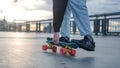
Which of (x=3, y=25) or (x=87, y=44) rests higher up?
(x=3, y=25)

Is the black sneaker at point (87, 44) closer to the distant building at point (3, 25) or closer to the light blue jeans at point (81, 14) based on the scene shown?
the light blue jeans at point (81, 14)

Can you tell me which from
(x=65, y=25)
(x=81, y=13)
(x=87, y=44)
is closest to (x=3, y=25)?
(x=65, y=25)

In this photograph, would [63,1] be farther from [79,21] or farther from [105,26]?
[105,26]

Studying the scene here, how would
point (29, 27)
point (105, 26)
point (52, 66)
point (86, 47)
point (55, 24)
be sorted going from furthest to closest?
1. point (29, 27)
2. point (105, 26)
3. point (55, 24)
4. point (86, 47)
5. point (52, 66)

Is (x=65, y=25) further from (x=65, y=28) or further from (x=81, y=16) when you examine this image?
(x=81, y=16)

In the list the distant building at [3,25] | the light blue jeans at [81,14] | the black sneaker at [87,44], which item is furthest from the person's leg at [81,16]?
the distant building at [3,25]

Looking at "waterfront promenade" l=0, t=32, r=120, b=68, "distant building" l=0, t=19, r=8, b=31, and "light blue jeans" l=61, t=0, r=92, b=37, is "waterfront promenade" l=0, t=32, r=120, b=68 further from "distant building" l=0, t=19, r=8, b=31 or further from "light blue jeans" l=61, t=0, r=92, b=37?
"distant building" l=0, t=19, r=8, b=31

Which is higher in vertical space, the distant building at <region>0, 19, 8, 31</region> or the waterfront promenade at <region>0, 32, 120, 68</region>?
the distant building at <region>0, 19, 8, 31</region>

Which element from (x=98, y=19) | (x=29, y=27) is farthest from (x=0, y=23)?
(x=98, y=19)

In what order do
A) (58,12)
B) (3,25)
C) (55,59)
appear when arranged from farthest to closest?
(3,25), (58,12), (55,59)

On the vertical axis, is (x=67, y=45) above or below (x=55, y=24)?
below

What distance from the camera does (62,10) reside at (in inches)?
151

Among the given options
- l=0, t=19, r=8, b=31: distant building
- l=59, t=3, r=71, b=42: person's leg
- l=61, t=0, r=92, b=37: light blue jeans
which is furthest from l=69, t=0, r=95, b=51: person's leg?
l=0, t=19, r=8, b=31: distant building

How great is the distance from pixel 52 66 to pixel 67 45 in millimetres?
1123
